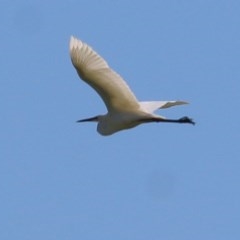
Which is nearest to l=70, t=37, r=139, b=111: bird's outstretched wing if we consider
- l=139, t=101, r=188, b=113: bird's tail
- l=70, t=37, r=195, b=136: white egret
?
l=70, t=37, r=195, b=136: white egret

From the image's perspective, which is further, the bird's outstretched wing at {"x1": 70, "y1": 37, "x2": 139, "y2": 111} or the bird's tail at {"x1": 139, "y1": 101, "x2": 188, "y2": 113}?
the bird's tail at {"x1": 139, "y1": 101, "x2": 188, "y2": 113}

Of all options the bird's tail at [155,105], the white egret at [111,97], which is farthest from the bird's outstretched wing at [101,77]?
the bird's tail at [155,105]

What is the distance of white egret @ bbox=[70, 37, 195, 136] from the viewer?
2631cm

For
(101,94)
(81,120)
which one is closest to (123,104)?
(101,94)

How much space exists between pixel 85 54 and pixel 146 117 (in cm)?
188

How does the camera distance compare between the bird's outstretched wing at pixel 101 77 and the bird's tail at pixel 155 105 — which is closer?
the bird's outstretched wing at pixel 101 77

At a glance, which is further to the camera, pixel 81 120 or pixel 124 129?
pixel 81 120

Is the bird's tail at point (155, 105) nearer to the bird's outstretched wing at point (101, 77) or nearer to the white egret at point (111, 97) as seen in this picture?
the white egret at point (111, 97)

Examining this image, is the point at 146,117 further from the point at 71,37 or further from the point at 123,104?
the point at 71,37

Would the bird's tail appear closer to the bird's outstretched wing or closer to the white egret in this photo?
the white egret

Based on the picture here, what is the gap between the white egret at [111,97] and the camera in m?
26.3

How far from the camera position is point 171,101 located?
28.5m

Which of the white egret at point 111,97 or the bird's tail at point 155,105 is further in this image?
the bird's tail at point 155,105

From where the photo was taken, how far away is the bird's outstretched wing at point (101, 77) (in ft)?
86.1
